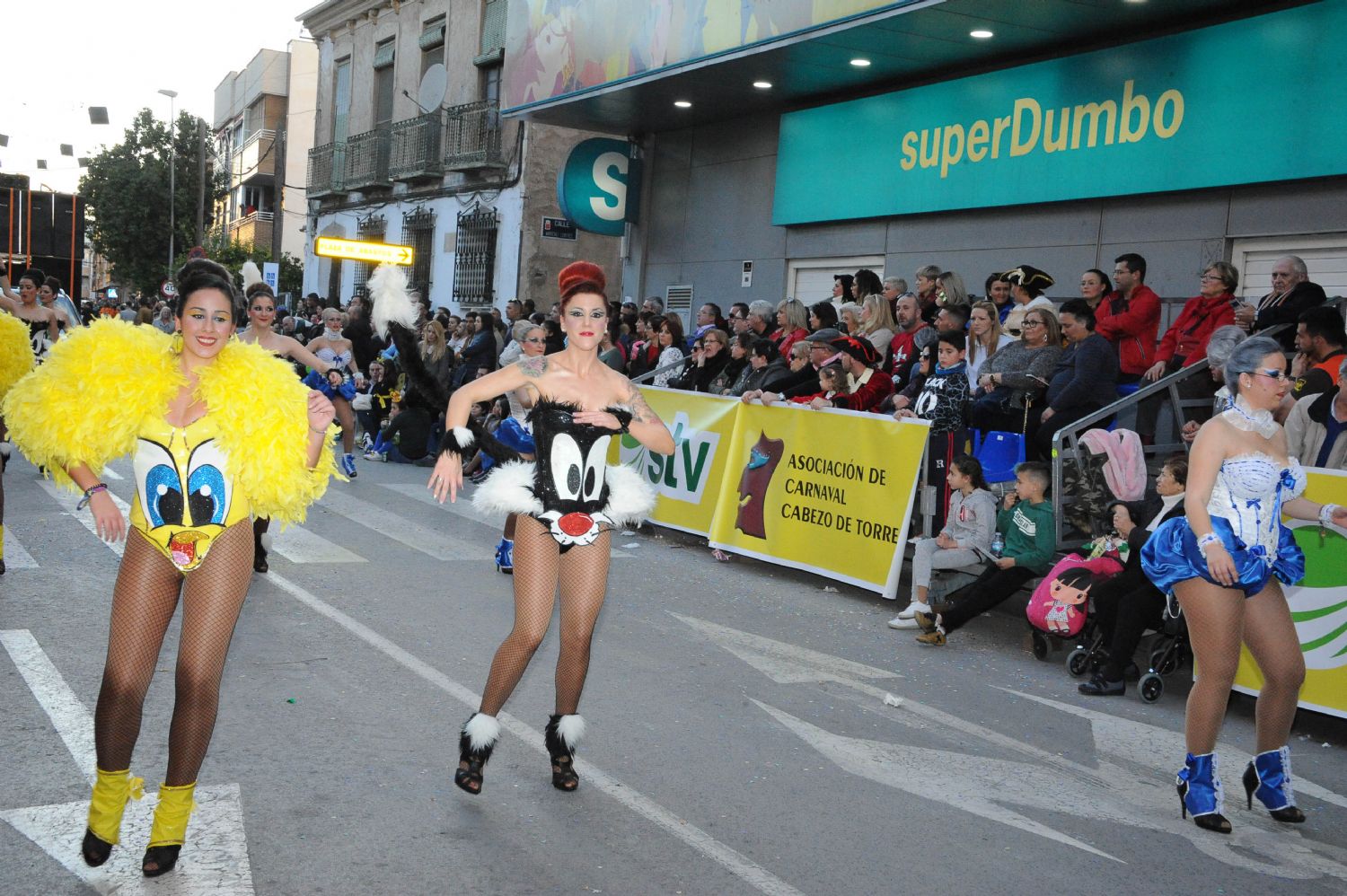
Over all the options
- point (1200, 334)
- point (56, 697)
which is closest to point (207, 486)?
point (56, 697)

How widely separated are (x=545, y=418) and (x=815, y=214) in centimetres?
1225

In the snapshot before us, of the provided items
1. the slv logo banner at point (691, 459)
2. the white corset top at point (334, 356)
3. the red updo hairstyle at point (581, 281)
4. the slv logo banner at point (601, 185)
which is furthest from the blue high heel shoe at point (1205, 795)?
the slv logo banner at point (601, 185)

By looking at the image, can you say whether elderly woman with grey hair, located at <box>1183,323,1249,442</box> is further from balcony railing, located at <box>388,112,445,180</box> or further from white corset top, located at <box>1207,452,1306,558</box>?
balcony railing, located at <box>388,112,445,180</box>

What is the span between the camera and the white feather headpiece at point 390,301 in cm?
525

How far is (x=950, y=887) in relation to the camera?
4133 millimetres

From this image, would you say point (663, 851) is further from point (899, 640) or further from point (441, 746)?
point (899, 640)

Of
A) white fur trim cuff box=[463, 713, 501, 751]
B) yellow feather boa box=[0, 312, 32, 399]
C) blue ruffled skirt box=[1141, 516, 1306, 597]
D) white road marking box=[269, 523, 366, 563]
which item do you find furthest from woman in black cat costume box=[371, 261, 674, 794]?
white road marking box=[269, 523, 366, 563]

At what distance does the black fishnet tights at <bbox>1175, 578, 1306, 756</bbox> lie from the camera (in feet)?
16.1

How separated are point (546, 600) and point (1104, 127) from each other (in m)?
9.72

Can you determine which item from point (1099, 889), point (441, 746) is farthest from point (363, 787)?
point (1099, 889)

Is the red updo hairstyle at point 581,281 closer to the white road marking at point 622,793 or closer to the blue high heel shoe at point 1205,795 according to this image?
the white road marking at point 622,793

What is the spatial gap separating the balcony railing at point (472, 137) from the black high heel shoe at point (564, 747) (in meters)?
22.5

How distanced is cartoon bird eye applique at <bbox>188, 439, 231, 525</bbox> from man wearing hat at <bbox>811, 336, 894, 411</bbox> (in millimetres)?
6923

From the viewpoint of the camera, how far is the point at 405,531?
36.0 feet
